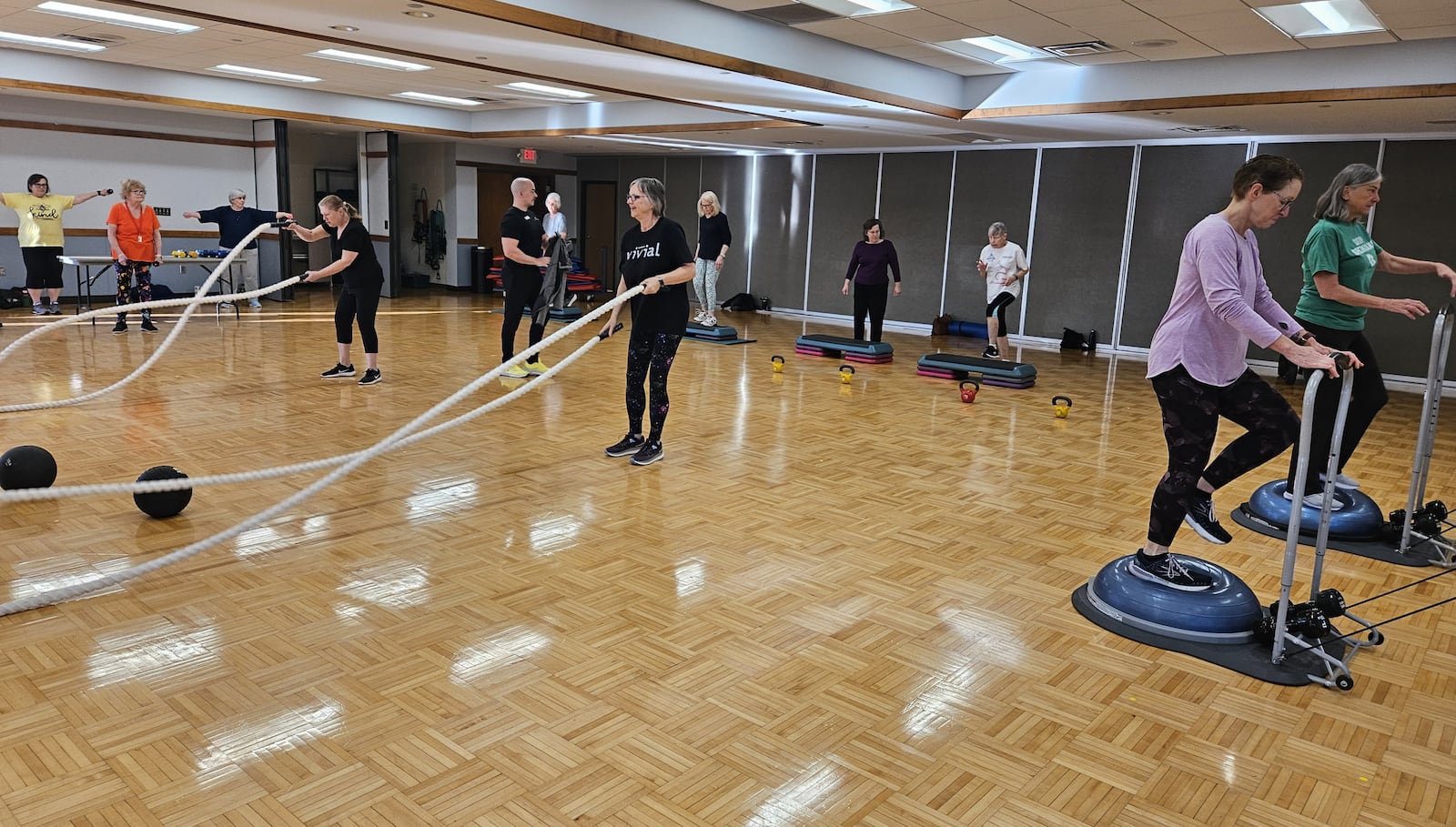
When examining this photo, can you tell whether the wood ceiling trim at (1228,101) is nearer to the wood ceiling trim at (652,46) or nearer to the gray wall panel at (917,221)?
the wood ceiling trim at (652,46)

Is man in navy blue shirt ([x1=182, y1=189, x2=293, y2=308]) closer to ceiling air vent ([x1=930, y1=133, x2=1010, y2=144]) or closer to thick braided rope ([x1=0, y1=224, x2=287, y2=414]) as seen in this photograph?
thick braided rope ([x1=0, y1=224, x2=287, y2=414])

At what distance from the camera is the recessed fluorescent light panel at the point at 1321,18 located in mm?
5926

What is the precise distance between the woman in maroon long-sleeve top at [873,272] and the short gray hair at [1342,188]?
216 inches

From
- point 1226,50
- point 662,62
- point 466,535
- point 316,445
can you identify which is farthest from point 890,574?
point 1226,50

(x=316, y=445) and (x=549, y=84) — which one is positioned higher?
(x=549, y=84)

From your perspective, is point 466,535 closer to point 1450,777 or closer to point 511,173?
point 1450,777

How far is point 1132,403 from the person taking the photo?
8.21m

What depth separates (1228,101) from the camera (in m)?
7.55

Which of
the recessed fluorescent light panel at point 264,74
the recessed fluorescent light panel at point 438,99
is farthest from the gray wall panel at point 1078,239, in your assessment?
the recessed fluorescent light panel at point 264,74

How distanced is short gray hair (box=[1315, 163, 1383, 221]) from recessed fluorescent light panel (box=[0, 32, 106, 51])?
33.1 ft

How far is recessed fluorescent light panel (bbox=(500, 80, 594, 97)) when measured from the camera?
10.1 meters

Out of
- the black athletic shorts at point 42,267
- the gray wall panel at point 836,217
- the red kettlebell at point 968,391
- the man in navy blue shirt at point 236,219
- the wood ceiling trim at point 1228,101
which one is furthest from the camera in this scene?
the gray wall panel at point 836,217

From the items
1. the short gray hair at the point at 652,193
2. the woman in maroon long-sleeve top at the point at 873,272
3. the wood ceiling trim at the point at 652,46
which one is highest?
the wood ceiling trim at the point at 652,46

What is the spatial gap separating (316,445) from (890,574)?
11.0 feet
